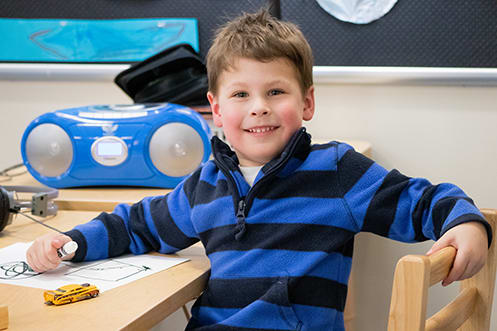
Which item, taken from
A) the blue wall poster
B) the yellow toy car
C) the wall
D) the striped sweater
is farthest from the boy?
the blue wall poster

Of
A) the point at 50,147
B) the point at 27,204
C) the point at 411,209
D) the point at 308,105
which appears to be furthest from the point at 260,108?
the point at 50,147

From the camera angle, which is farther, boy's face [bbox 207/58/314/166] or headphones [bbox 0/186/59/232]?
headphones [bbox 0/186/59/232]

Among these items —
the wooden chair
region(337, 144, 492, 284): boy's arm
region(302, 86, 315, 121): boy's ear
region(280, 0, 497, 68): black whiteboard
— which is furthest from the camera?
region(280, 0, 497, 68): black whiteboard

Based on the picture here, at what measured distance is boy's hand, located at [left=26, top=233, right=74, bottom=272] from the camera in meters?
0.74

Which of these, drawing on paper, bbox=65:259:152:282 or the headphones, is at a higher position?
the headphones

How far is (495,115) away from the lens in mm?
1423

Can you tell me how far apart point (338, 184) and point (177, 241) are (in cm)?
25

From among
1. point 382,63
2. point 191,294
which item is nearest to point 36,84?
point 382,63

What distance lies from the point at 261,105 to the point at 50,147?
60 cm

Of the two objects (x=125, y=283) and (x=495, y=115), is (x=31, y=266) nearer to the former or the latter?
(x=125, y=283)

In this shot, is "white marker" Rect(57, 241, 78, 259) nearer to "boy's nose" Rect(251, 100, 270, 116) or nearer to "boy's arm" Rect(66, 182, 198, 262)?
"boy's arm" Rect(66, 182, 198, 262)

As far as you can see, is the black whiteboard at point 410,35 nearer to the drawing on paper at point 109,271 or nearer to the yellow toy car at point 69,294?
the drawing on paper at point 109,271

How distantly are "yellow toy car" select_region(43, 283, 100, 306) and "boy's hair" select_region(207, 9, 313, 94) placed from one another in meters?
0.36

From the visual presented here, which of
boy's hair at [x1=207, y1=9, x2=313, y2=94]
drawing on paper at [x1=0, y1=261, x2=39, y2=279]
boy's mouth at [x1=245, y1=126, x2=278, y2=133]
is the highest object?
boy's hair at [x1=207, y1=9, x2=313, y2=94]
